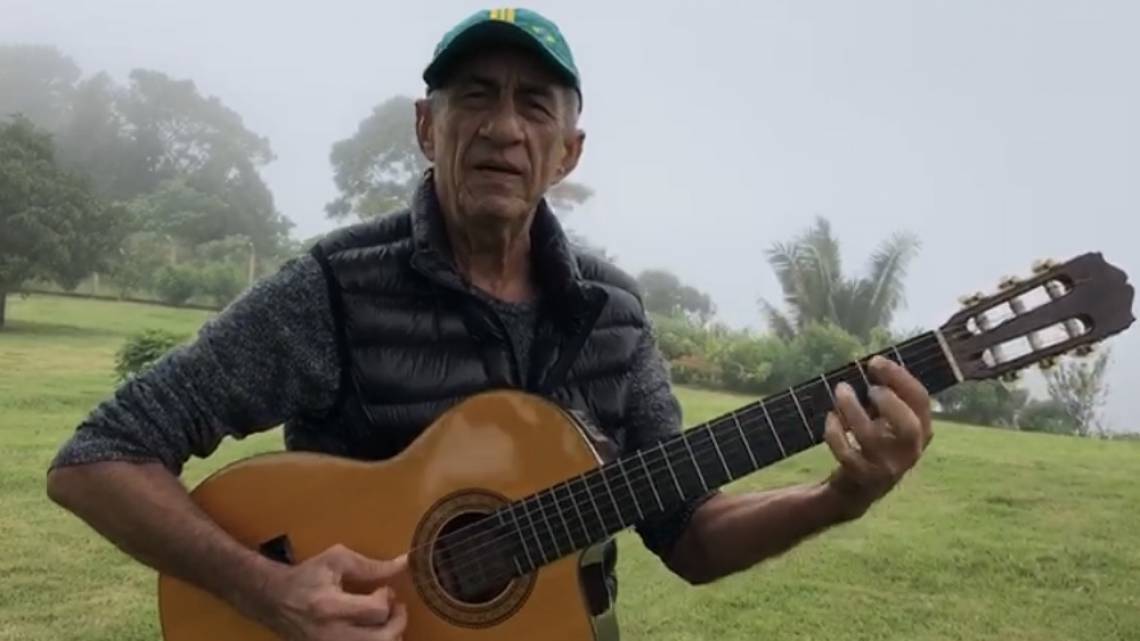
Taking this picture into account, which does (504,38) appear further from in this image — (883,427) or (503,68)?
(883,427)

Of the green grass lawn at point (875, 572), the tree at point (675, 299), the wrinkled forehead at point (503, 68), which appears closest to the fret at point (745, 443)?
the wrinkled forehead at point (503, 68)

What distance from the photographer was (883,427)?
44.3 inches

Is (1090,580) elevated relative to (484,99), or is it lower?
lower

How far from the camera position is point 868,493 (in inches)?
47.4

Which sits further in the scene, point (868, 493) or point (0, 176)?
point (0, 176)

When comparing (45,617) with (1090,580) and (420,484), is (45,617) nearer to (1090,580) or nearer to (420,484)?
(420,484)

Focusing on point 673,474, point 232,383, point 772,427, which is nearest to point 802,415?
point 772,427

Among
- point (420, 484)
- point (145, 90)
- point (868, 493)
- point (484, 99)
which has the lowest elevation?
point (868, 493)

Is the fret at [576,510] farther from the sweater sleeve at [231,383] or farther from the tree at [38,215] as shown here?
the tree at [38,215]

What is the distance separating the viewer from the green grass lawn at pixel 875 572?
10.3 feet

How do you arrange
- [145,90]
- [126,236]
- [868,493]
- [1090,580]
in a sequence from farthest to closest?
[145,90] → [126,236] → [1090,580] → [868,493]

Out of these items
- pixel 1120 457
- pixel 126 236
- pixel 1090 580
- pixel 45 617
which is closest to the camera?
pixel 45 617

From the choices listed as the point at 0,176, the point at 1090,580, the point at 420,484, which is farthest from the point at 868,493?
the point at 0,176

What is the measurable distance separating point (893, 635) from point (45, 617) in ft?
8.05
